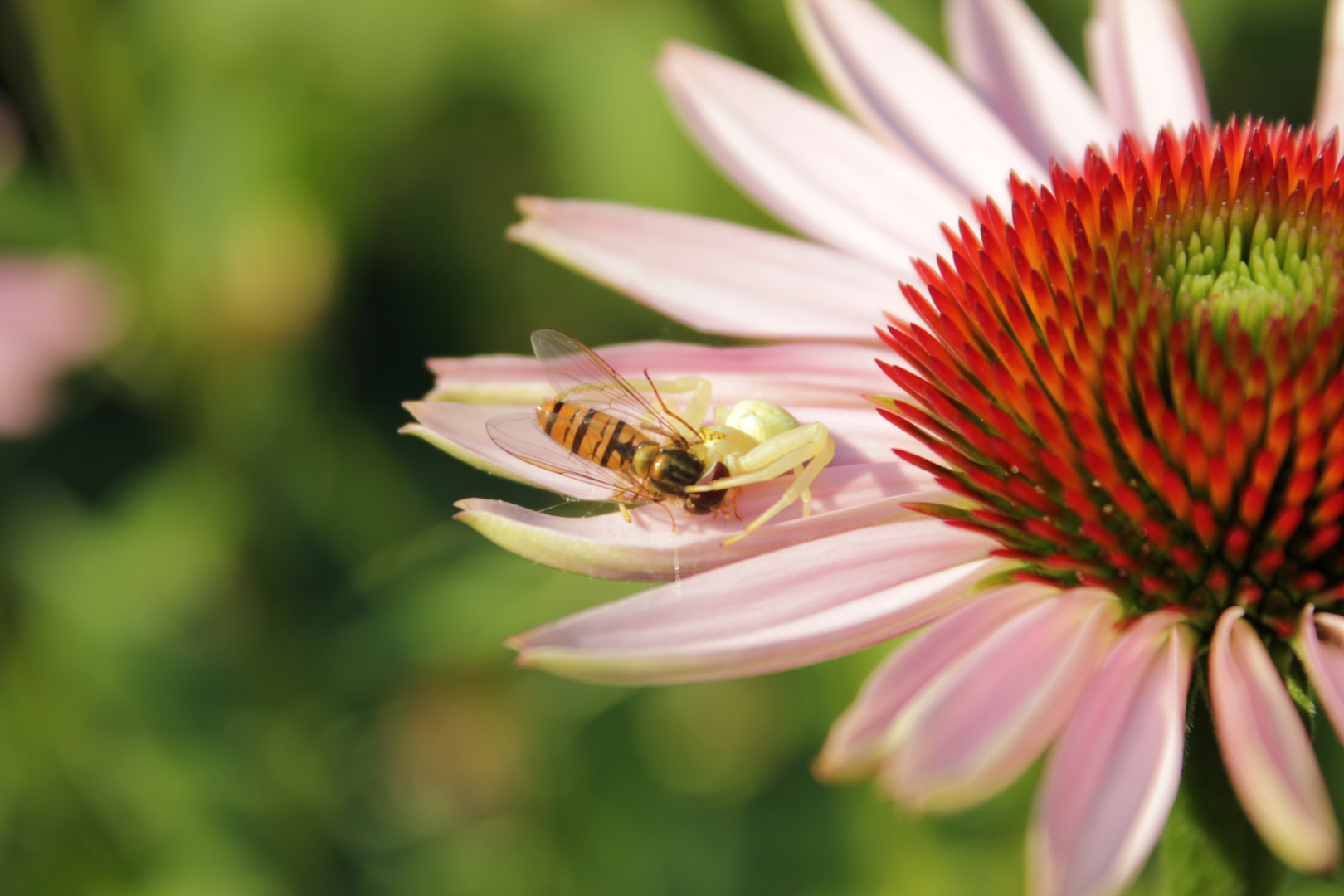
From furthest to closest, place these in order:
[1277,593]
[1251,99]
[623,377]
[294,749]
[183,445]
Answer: [1251,99], [183,445], [294,749], [623,377], [1277,593]

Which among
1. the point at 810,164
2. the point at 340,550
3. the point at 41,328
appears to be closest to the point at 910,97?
the point at 810,164

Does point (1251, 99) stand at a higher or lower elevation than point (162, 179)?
higher

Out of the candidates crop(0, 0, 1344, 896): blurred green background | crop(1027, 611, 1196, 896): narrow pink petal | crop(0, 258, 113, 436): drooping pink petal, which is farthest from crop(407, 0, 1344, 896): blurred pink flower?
crop(0, 258, 113, 436): drooping pink petal

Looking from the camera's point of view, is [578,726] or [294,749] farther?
[578,726]

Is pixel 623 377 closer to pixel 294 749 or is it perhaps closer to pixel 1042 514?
pixel 1042 514

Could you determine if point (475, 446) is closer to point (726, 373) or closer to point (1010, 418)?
point (726, 373)

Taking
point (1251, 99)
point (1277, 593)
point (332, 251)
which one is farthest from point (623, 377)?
point (1251, 99)

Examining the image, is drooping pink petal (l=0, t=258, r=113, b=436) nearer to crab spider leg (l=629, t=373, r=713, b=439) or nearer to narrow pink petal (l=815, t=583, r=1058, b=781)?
crab spider leg (l=629, t=373, r=713, b=439)
